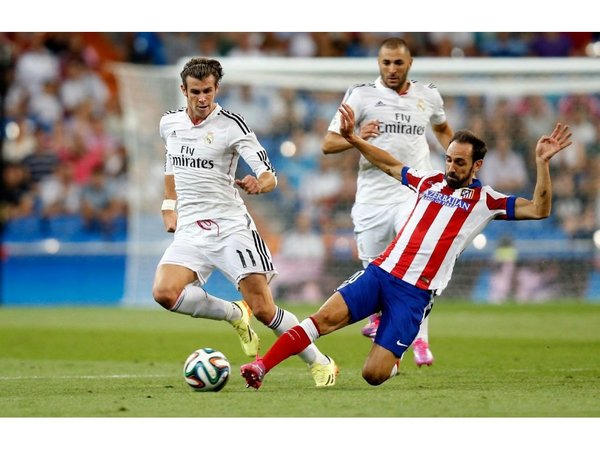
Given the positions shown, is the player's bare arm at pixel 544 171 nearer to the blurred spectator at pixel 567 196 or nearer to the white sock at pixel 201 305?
the white sock at pixel 201 305

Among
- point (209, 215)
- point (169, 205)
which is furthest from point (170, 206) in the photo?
point (209, 215)

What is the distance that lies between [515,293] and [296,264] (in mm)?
3473

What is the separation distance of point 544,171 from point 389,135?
7.02 ft

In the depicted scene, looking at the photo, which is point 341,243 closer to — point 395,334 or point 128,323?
point 128,323

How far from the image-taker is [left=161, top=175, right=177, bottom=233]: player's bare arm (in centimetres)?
840

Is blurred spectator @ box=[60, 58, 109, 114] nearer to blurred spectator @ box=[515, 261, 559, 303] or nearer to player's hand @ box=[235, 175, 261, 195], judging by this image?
blurred spectator @ box=[515, 261, 559, 303]

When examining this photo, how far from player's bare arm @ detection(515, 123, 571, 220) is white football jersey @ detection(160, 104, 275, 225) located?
189 cm

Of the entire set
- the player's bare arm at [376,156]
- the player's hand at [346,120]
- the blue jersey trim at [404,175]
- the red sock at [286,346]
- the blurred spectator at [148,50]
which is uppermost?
the blurred spectator at [148,50]

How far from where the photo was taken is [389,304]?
760 cm

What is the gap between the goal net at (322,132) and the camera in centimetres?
1692

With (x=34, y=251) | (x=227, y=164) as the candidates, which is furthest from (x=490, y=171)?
(x=227, y=164)

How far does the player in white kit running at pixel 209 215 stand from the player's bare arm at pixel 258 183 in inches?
5.4

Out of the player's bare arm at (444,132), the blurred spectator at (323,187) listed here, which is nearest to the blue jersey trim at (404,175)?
the player's bare arm at (444,132)

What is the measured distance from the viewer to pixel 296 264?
58.1 feet
